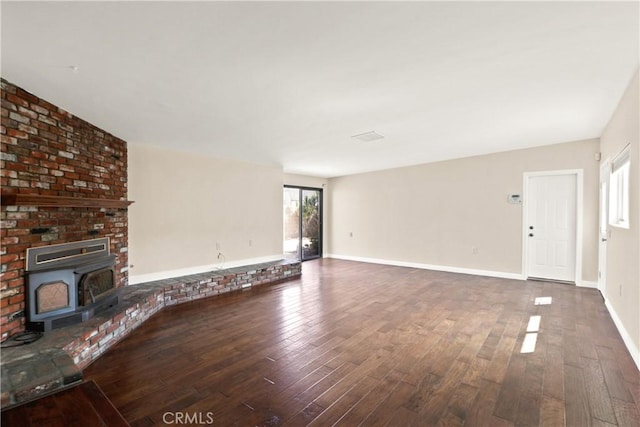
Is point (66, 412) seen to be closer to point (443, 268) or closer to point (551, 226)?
point (443, 268)

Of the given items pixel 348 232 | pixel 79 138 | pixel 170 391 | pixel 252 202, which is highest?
pixel 79 138

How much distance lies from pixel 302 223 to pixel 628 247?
6177 mm

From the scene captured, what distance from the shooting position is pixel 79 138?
328 centimetres

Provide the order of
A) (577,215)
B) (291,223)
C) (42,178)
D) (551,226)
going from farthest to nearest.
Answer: (291,223) < (551,226) < (577,215) < (42,178)

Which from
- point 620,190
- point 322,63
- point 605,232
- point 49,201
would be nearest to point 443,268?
point 605,232

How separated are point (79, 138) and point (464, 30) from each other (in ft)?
12.7

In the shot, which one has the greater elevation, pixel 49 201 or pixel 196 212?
pixel 49 201

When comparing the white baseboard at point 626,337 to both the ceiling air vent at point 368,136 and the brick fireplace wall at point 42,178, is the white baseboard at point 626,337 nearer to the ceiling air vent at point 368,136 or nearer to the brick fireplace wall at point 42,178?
the ceiling air vent at point 368,136

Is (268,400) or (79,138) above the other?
(79,138)

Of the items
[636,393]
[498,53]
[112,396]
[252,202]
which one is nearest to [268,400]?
[112,396]

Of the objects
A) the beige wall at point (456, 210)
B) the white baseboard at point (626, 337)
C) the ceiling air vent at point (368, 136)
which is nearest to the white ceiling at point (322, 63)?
the ceiling air vent at point (368, 136)

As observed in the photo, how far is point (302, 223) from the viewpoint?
7938 mm

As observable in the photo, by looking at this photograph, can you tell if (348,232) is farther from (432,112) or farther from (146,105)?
(146,105)

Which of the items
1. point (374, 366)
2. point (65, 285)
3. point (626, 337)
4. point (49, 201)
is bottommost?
point (374, 366)
